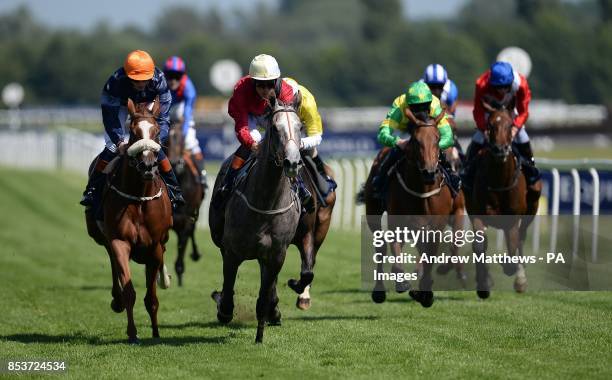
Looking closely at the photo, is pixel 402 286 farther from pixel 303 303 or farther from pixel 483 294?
pixel 483 294

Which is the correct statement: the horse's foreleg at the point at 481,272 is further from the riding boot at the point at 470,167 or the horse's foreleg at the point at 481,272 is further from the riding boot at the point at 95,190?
the riding boot at the point at 95,190

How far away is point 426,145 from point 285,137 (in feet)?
7.11

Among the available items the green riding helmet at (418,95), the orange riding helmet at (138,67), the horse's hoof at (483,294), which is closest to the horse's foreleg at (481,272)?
the horse's hoof at (483,294)

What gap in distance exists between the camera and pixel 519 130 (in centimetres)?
1309

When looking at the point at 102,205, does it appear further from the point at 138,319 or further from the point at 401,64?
the point at 401,64

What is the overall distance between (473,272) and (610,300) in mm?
1856

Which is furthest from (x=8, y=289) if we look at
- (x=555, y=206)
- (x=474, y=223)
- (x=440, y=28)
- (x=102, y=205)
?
(x=440, y=28)

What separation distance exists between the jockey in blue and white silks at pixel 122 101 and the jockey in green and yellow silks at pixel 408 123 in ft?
7.12

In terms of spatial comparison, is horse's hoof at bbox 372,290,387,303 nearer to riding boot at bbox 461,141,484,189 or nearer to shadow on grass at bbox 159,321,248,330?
shadow on grass at bbox 159,321,248,330

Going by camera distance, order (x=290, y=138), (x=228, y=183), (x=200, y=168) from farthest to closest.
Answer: (x=200, y=168) → (x=228, y=183) → (x=290, y=138)

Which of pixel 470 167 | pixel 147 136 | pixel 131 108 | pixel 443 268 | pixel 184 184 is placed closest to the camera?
pixel 147 136

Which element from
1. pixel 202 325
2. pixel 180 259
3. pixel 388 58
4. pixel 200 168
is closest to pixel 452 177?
pixel 202 325

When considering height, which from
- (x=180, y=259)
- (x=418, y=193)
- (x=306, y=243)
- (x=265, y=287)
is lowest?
(x=180, y=259)

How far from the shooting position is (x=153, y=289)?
35.3 feet
